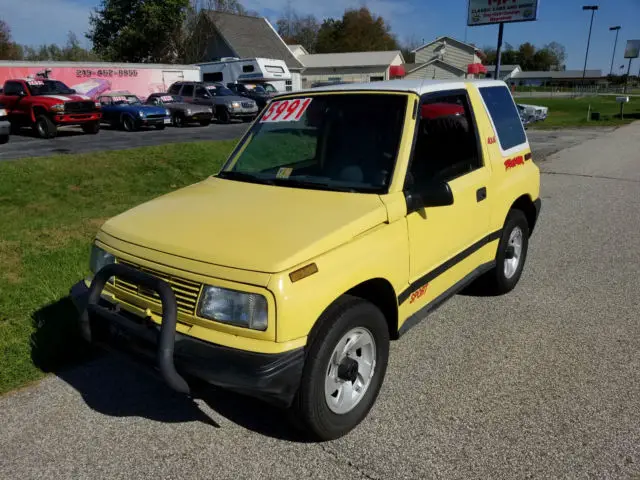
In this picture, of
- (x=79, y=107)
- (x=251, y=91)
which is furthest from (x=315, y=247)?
(x=251, y=91)

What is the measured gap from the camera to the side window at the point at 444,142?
3.56 metres

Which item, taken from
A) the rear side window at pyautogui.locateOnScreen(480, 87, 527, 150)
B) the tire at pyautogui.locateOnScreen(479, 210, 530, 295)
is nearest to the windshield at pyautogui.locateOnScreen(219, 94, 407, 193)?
the rear side window at pyautogui.locateOnScreen(480, 87, 527, 150)

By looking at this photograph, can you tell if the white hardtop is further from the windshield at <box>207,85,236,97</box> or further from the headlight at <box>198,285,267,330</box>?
the windshield at <box>207,85,236,97</box>

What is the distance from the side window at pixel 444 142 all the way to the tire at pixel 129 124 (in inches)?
692

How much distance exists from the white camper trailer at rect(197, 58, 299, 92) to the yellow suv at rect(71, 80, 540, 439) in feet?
92.4

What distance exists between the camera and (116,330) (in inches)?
113

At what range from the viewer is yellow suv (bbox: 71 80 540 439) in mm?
2498

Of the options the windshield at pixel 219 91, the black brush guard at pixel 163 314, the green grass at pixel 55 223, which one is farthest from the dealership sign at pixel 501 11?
the black brush guard at pixel 163 314

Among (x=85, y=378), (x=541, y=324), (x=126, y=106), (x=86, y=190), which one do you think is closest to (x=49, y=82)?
(x=126, y=106)

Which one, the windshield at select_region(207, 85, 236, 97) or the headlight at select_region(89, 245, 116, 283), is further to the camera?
the windshield at select_region(207, 85, 236, 97)

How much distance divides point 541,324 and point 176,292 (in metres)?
3.11

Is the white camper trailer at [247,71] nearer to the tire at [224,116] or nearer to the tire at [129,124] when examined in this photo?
the tire at [224,116]

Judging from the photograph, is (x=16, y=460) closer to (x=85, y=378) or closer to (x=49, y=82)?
(x=85, y=378)

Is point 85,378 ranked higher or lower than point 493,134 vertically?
lower
